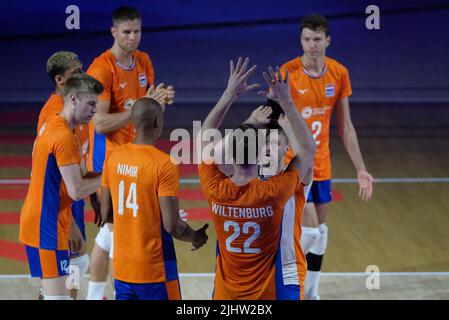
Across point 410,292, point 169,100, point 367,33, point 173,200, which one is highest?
point 367,33

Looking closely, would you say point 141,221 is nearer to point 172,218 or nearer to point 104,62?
point 172,218

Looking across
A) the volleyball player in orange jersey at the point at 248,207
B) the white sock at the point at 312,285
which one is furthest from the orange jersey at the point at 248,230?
the white sock at the point at 312,285

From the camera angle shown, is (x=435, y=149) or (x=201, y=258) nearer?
(x=201, y=258)

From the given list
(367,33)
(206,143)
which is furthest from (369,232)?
(367,33)

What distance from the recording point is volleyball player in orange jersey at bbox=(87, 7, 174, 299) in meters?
6.83

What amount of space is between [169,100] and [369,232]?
3.65 m

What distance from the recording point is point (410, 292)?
7156 millimetres

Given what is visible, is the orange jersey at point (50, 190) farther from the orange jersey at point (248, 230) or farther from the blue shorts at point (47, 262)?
the orange jersey at point (248, 230)

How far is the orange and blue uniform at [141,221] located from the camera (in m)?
5.07

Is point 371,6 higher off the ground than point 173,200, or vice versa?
point 371,6

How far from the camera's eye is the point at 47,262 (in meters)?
5.59

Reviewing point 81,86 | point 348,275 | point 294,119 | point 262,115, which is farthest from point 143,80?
point 294,119

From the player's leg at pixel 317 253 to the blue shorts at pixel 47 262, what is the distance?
221 centimetres
